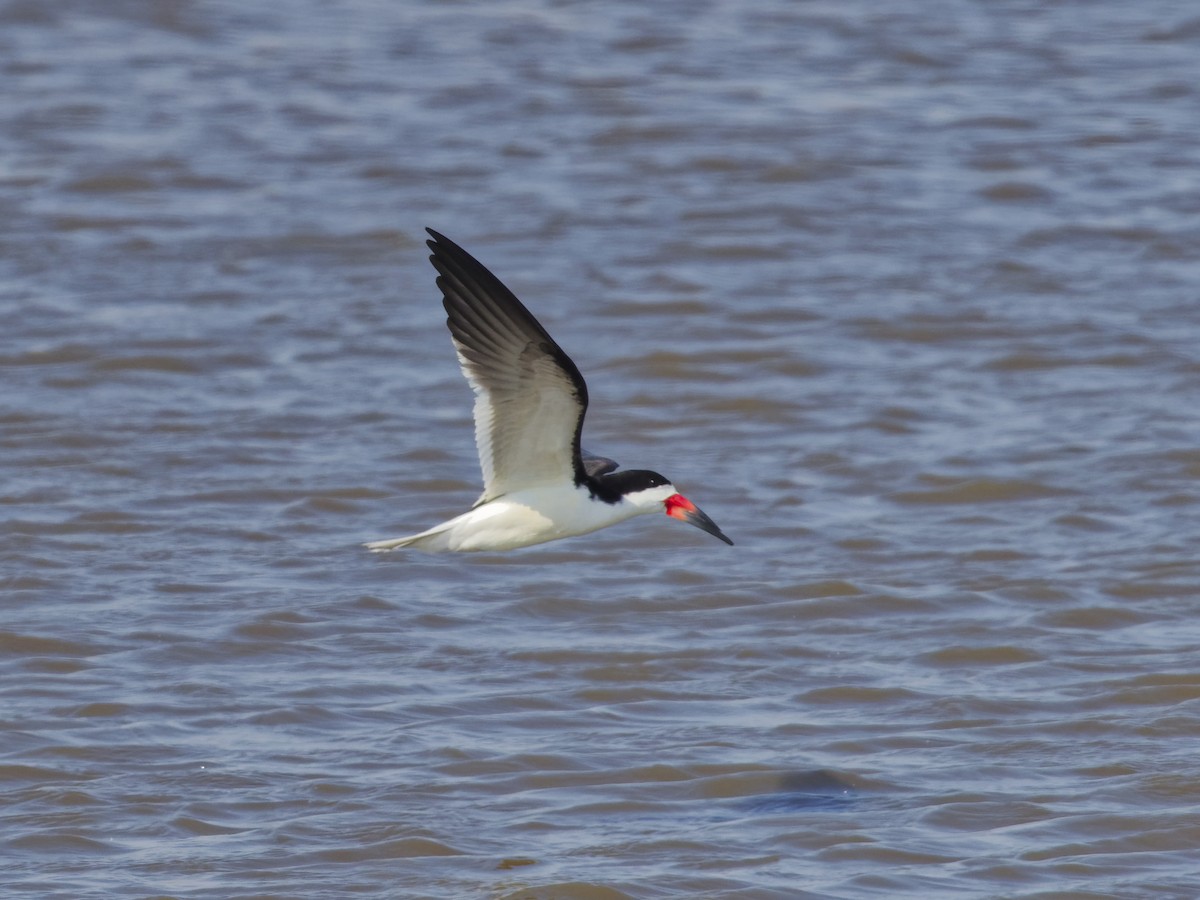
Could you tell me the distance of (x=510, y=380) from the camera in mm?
6961

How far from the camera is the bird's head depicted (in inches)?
293

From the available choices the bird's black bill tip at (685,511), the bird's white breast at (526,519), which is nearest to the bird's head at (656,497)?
the bird's black bill tip at (685,511)

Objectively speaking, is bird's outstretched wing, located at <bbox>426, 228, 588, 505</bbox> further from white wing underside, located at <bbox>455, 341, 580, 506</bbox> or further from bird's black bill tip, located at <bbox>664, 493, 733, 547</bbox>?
bird's black bill tip, located at <bbox>664, 493, 733, 547</bbox>

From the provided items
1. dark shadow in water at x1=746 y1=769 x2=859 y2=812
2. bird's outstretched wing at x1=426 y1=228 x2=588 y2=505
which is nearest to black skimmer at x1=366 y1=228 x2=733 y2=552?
bird's outstretched wing at x1=426 y1=228 x2=588 y2=505

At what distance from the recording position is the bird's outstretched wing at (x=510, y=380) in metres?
6.77

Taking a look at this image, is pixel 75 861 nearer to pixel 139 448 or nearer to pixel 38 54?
pixel 139 448

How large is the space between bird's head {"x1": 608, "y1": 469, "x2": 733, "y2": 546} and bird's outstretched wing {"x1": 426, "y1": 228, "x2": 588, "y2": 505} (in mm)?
189

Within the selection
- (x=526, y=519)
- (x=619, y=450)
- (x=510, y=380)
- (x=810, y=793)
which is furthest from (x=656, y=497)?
(x=619, y=450)

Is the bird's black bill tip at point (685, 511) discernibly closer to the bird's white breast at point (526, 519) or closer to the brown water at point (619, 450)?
the bird's white breast at point (526, 519)

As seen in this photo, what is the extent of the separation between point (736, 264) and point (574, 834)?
688 cm

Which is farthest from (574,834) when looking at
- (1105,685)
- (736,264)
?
(736,264)

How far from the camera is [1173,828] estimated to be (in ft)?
24.3

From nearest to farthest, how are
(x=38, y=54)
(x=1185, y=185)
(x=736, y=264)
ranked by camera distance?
(x=736, y=264) < (x=1185, y=185) < (x=38, y=54)

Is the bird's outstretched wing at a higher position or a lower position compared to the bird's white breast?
higher
